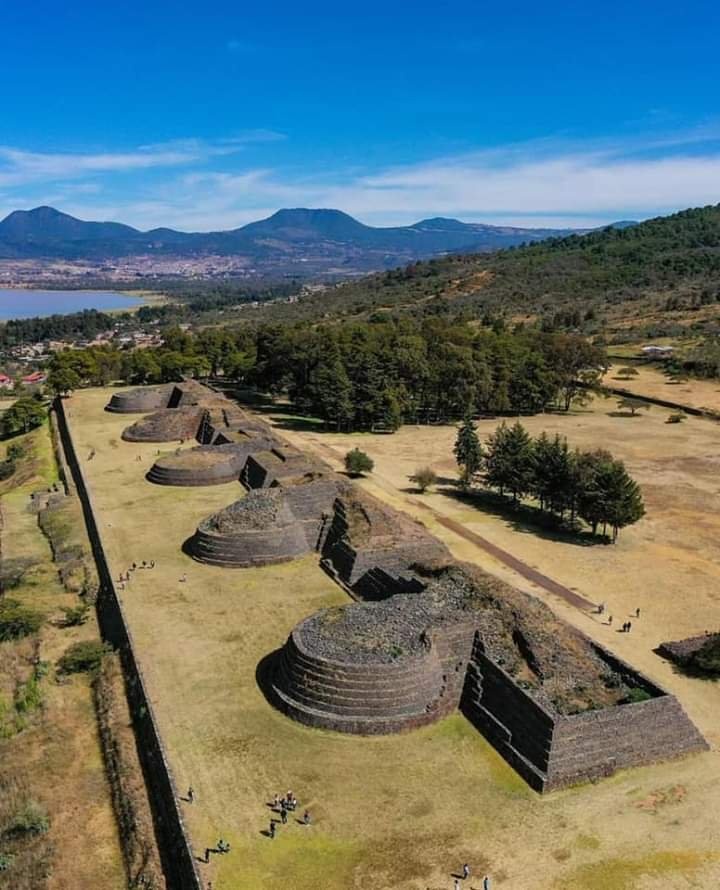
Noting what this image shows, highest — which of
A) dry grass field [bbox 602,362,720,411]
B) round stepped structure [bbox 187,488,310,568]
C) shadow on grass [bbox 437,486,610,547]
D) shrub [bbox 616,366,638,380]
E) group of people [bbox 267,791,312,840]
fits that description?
round stepped structure [bbox 187,488,310,568]

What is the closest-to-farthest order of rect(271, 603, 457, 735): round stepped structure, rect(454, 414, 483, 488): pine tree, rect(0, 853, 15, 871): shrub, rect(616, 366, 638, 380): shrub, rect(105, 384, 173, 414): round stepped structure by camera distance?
1. rect(0, 853, 15, 871): shrub
2. rect(271, 603, 457, 735): round stepped structure
3. rect(454, 414, 483, 488): pine tree
4. rect(105, 384, 173, 414): round stepped structure
5. rect(616, 366, 638, 380): shrub

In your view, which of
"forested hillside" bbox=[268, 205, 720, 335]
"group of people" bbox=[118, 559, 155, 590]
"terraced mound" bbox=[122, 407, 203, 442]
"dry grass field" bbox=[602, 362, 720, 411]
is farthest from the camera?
"forested hillside" bbox=[268, 205, 720, 335]

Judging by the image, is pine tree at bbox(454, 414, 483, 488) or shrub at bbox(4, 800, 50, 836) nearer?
shrub at bbox(4, 800, 50, 836)

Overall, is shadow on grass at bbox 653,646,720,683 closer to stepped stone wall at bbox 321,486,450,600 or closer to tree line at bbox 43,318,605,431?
stepped stone wall at bbox 321,486,450,600

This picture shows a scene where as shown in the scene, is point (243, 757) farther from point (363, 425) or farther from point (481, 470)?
point (363, 425)

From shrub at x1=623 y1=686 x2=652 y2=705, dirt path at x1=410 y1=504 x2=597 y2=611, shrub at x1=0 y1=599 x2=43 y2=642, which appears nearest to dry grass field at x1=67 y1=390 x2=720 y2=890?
dirt path at x1=410 y1=504 x2=597 y2=611

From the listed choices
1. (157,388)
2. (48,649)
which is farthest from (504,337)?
(48,649)

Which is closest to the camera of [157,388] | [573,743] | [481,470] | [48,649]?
[573,743]
